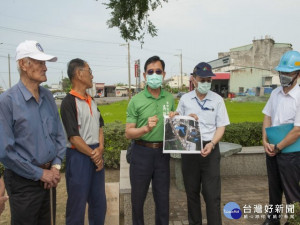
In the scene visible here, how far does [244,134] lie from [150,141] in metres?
4.11

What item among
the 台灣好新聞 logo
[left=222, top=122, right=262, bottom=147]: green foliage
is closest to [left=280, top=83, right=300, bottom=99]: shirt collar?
the 台灣好新聞 logo

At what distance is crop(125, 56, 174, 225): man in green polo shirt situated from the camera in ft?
10.0

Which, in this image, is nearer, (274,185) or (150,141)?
(150,141)

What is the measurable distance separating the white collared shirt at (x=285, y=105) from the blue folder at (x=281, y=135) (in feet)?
0.24

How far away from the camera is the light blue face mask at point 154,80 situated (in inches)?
119

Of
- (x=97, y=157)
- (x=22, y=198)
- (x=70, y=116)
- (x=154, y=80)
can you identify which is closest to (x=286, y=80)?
(x=154, y=80)

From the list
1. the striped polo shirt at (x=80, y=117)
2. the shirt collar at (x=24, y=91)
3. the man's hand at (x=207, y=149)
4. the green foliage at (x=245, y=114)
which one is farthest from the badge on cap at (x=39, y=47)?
the green foliage at (x=245, y=114)

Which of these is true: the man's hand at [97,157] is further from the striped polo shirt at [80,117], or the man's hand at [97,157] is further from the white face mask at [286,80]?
the white face mask at [286,80]

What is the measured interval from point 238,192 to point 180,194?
1120 mm

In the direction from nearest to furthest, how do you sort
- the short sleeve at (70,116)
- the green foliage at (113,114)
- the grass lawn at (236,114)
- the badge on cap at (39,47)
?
the badge on cap at (39,47)
the short sleeve at (70,116)
the grass lawn at (236,114)
the green foliage at (113,114)

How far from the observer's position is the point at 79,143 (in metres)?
2.90

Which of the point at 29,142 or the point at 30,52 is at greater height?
the point at 30,52

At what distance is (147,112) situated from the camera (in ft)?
10.0

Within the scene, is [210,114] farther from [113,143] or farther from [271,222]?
[113,143]
